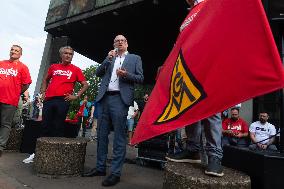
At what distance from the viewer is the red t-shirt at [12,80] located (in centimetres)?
510

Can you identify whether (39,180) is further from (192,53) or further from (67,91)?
(192,53)

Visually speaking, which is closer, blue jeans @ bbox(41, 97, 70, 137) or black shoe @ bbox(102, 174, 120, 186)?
black shoe @ bbox(102, 174, 120, 186)

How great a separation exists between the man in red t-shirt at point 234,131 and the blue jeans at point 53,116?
365 cm

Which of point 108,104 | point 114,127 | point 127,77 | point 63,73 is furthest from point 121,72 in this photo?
point 63,73

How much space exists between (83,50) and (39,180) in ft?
41.1

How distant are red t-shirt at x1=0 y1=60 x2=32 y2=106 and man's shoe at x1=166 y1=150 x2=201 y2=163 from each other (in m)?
3.43

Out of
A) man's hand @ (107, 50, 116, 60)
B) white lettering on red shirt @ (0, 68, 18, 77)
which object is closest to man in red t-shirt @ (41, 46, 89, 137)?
white lettering on red shirt @ (0, 68, 18, 77)

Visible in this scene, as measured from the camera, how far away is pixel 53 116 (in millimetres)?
4746

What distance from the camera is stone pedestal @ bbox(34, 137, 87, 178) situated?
3.86 meters

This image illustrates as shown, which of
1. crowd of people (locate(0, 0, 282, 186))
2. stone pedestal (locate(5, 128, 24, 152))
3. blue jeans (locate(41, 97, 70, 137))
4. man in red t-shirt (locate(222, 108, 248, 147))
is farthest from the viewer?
man in red t-shirt (locate(222, 108, 248, 147))

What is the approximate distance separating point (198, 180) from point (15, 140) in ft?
16.3

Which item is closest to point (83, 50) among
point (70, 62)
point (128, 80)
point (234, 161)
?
point (70, 62)

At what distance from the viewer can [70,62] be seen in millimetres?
5035

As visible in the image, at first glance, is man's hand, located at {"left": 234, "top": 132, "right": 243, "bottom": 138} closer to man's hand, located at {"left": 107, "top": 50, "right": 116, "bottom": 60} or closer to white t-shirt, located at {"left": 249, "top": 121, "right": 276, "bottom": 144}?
white t-shirt, located at {"left": 249, "top": 121, "right": 276, "bottom": 144}
